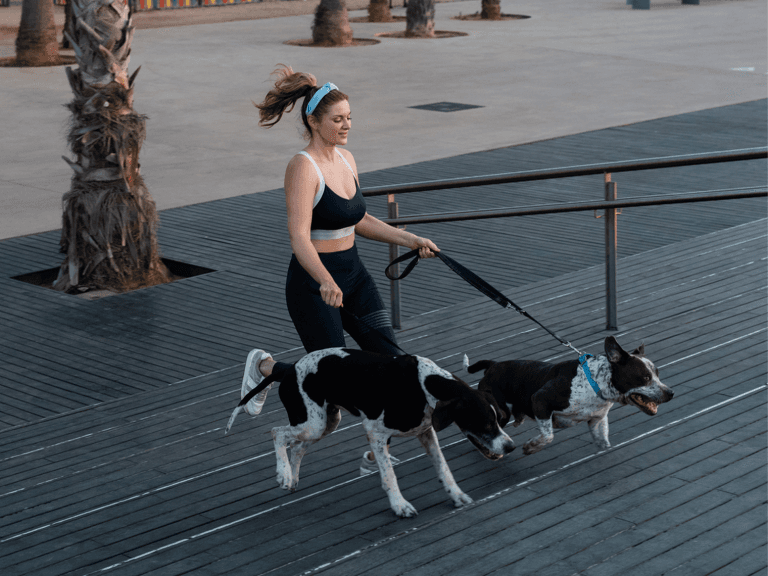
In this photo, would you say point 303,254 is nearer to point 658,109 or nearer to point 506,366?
point 506,366

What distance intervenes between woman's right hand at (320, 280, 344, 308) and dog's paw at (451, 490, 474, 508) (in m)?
1.08

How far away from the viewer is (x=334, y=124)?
486 cm

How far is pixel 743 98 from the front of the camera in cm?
1870

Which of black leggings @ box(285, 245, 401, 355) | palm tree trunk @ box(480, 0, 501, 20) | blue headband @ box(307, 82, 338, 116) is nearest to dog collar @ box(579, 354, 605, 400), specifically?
black leggings @ box(285, 245, 401, 355)

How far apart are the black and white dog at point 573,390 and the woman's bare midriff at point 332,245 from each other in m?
1.12

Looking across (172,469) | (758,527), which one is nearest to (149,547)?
(172,469)

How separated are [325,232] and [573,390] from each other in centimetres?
148

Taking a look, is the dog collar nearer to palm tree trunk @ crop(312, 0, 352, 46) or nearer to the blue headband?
the blue headband

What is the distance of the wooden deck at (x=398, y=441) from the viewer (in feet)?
14.8

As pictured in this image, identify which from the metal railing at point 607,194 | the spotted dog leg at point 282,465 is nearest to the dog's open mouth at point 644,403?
the spotted dog leg at point 282,465

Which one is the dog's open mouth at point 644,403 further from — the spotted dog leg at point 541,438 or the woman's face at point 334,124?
the woman's face at point 334,124

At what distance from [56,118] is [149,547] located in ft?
48.0

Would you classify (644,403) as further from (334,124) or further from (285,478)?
(334,124)

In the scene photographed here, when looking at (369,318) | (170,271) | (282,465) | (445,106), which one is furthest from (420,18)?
(282,465)
